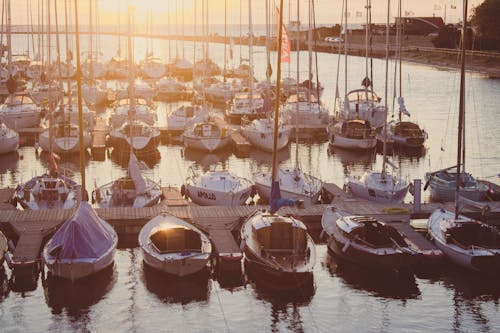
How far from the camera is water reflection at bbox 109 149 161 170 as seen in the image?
4638 centimetres

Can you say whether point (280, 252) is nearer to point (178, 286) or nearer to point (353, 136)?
point (178, 286)

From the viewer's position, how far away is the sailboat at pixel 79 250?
82.1ft

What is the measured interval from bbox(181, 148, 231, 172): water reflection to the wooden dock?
12.4m

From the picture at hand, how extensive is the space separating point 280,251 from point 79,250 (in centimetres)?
655

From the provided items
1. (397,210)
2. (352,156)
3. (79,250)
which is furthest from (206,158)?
(79,250)

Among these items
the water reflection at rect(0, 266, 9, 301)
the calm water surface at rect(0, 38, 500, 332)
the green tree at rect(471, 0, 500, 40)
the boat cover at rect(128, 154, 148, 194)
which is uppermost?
the green tree at rect(471, 0, 500, 40)

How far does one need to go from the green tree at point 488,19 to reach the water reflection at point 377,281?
9415cm

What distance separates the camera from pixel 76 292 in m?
25.2

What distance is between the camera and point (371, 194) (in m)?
34.8

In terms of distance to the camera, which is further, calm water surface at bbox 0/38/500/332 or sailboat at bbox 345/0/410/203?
sailboat at bbox 345/0/410/203

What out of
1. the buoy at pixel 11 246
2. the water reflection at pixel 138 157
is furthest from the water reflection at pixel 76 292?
the water reflection at pixel 138 157

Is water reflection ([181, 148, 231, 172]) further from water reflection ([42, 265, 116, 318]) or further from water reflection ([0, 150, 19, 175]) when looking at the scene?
water reflection ([42, 265, 116, 318])

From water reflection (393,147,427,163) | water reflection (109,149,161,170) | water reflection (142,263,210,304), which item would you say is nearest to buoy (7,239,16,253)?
water reflection (142,263,210,304)

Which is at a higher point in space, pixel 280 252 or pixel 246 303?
pixel 280 252
